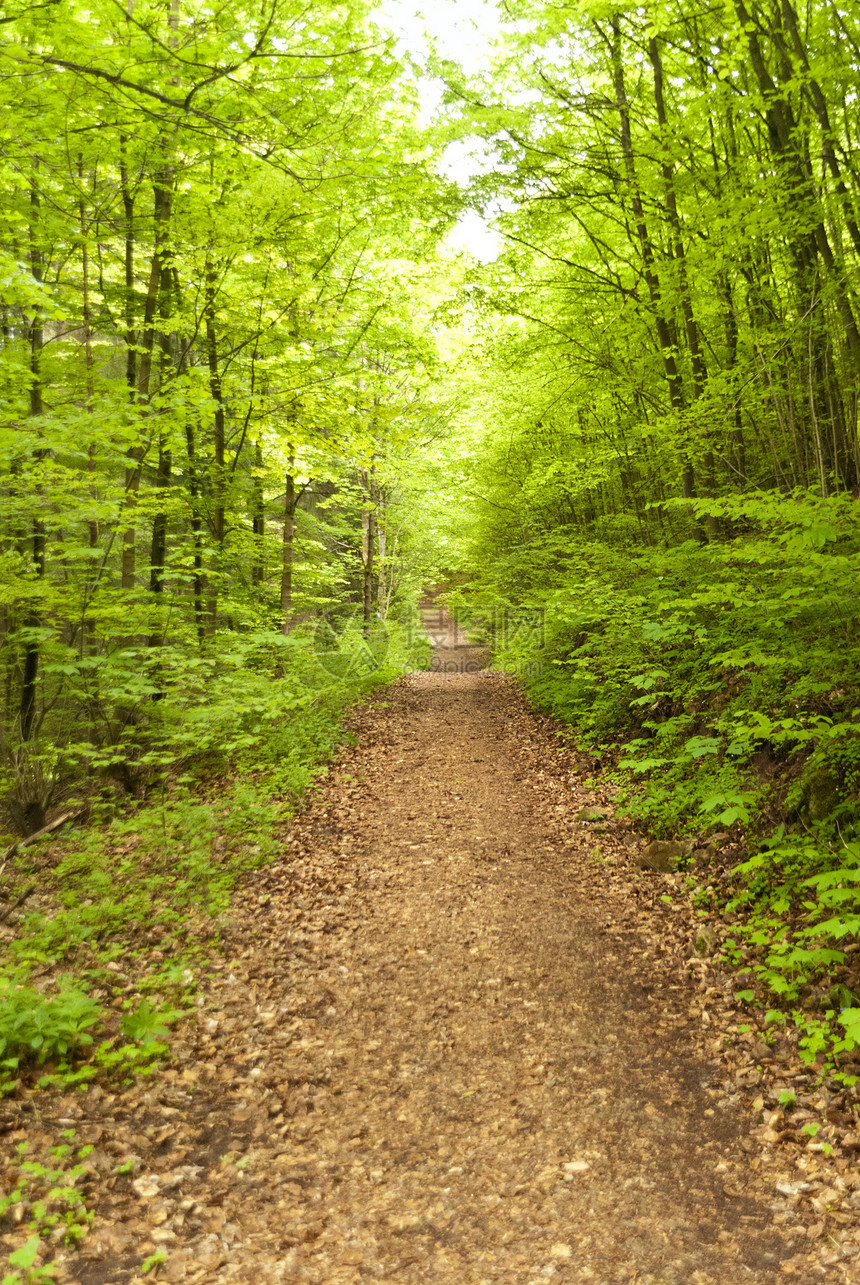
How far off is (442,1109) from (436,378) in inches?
412

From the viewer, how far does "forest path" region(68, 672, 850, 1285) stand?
9.94ft

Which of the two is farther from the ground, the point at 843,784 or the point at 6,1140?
the point at 843,784

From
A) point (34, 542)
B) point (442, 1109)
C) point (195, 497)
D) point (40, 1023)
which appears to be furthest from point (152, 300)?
point (442, 1109)

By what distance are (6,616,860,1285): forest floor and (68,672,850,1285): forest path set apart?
0.01 meters

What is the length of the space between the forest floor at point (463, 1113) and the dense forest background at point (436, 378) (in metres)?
0.73

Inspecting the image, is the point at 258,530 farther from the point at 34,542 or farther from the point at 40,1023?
the point at 40,1023

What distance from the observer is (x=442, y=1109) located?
13.1 feet

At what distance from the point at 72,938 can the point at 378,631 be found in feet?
49.1

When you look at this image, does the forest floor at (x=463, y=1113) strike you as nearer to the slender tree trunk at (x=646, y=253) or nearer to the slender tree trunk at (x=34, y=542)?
the slender tree trunk at (x=34, y=542)

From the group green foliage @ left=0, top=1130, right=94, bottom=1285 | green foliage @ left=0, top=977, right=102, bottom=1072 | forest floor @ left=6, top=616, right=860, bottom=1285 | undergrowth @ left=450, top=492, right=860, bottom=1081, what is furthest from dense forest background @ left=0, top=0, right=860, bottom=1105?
green foliage @ left=0, top=1130, right=94, bottom=1285

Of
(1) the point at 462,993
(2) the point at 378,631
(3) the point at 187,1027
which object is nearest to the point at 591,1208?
(1) the point at 462,993

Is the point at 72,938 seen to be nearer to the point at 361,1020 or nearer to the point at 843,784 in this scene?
the point at 361,1020

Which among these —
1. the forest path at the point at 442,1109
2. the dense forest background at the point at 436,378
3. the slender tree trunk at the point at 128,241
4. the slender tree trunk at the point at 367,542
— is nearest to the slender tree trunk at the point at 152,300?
the dense forest background at the point at 436,378

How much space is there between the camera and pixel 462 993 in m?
5.08
